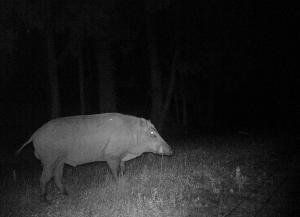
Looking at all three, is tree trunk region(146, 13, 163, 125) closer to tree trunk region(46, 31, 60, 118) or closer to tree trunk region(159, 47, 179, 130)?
tree trunk region(159, 47, 179, 130)

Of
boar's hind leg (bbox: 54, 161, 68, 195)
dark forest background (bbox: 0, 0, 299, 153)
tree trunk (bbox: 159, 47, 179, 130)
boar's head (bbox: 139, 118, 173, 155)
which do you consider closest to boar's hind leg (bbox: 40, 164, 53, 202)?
boar's hind leg (bbox: 54, 161, 68, 195)

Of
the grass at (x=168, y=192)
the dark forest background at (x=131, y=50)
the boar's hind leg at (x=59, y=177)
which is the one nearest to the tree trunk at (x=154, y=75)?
the dark forest background at (x=131, y=50)

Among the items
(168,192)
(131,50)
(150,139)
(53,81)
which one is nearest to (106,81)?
(131,50)

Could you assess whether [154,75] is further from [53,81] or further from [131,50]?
[53,81]

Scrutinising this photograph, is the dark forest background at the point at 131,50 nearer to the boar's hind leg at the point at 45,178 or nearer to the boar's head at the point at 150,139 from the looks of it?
the boar's hind leg at the point at 45,178

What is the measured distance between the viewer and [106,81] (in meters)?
18.2

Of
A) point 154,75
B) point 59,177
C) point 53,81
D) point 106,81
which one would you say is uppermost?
point 53,81

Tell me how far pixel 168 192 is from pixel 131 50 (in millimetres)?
15085

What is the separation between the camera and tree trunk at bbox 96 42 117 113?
59.2 ft

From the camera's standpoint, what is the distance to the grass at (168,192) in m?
6.66

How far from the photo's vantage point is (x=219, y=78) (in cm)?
3309

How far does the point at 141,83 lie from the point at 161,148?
24016 mm

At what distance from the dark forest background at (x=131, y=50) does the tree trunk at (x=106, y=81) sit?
0.05 metres

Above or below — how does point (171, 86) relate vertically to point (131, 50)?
below
